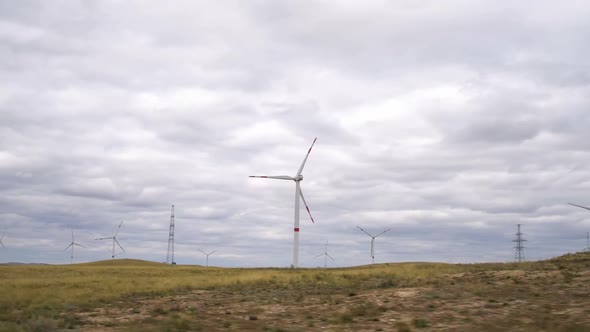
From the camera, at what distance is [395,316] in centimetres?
3061

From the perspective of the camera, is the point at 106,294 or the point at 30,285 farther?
the point at 30,285

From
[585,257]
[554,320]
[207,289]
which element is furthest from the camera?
[585,257]

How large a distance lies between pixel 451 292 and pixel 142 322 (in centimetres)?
2114

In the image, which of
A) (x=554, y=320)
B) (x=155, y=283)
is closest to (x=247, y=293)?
(x=155, y=283)

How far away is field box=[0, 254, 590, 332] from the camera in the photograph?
27656 mm

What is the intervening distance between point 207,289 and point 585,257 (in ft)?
145

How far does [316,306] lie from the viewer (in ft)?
122

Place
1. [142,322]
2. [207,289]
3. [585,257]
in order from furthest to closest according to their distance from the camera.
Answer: [585,257]
[207,289]
[142,322]

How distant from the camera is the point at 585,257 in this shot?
6525 centimetres

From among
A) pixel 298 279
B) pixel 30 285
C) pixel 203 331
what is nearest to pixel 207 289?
pixel 298 279

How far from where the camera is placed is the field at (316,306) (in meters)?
27.7

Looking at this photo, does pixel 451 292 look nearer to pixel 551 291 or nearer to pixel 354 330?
pixel 551 291

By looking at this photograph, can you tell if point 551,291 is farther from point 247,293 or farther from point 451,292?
point 247,293

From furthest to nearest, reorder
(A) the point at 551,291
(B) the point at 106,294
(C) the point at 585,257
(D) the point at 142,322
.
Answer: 1. (C) the point at 585,257
2. (B) the point at 106,294
3. (A) the point at 551,291
4. (D) the point at 142,322
